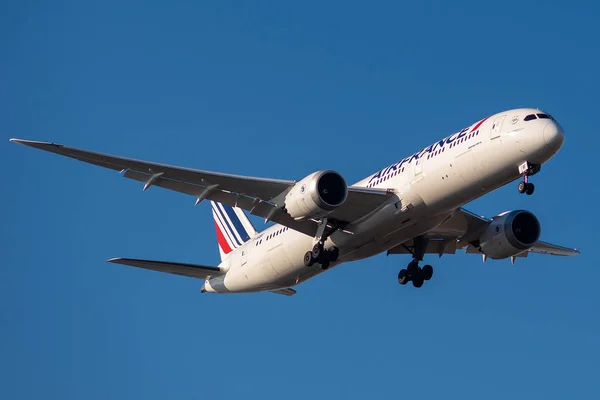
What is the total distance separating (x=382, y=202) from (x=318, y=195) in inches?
100

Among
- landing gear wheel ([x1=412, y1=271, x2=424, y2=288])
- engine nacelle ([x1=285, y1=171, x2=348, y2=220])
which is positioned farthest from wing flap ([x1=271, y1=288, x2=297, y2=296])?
engine nacelle ([x1=285, y1=171, x2=348, y2=220])

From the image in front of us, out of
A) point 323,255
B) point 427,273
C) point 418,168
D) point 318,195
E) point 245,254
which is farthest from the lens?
point 245,254

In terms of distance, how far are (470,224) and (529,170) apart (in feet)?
27.6

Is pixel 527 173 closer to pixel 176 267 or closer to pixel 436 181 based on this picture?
pixel 436 181

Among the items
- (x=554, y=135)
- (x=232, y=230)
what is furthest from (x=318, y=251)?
(x=232, y=230)

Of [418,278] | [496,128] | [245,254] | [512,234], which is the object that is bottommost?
[418,278]

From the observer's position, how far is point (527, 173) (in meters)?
34.9

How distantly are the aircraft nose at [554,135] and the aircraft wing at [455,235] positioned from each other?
6.86 m

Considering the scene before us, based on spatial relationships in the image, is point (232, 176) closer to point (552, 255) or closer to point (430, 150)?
point (430, 150)

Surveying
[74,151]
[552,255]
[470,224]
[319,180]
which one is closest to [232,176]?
[319,180]

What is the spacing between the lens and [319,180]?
3647cm

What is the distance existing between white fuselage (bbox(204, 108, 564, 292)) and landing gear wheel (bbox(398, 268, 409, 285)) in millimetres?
3125

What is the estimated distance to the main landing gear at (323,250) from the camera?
38.5 m

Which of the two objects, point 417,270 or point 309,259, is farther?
point 417,270
